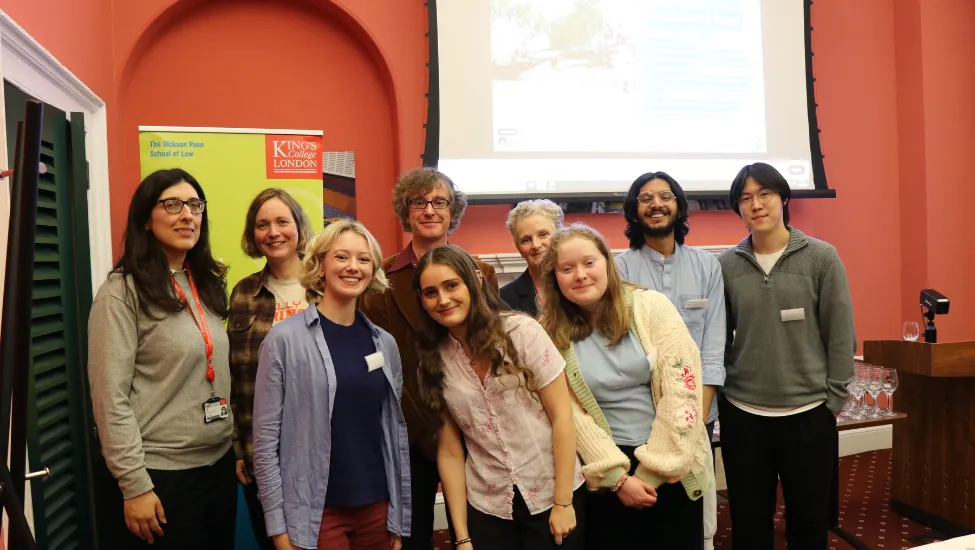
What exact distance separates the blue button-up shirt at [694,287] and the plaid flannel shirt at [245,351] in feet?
4.12

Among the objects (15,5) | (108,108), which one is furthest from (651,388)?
(108,108)

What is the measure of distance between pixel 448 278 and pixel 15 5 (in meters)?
1.73

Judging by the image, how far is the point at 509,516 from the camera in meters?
1.71

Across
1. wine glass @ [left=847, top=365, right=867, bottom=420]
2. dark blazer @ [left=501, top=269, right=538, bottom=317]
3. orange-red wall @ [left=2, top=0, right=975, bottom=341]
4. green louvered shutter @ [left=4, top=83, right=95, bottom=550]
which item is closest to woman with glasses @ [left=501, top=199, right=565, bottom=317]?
dark blazer @ [left=501, top=269, right=538, bottom=317]

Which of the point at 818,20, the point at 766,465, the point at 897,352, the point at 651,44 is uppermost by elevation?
the point at 818,20

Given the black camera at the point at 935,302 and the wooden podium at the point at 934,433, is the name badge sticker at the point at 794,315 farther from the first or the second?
the black camera at the point at 935,302

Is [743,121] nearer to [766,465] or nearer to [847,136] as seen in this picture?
[847,136]

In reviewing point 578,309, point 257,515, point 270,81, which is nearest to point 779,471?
point 578,309

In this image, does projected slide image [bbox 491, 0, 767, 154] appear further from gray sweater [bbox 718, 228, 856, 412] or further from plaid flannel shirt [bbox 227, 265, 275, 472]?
plaid flannel shirt [bbox 227, 265, 275, 472]

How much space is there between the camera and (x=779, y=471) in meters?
2.33

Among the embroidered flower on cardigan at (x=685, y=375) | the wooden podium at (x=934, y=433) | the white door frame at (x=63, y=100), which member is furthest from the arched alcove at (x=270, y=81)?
the wooden podium at (x=934, y=433)

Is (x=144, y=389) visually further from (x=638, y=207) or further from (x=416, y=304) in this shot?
(x=638, y=207)

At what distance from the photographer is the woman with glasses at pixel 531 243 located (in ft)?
7.43

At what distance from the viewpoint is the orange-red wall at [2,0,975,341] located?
3479 mm
